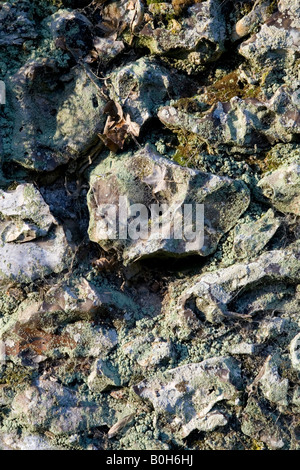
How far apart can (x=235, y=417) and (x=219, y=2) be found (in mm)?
2559

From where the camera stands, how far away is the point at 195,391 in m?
3.23

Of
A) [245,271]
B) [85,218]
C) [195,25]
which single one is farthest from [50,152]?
[245,271]

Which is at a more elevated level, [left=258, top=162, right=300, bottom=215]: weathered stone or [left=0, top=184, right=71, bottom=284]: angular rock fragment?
[left=258, top=162, right=300, bottom=215]: weathered stone

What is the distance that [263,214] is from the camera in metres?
3.41

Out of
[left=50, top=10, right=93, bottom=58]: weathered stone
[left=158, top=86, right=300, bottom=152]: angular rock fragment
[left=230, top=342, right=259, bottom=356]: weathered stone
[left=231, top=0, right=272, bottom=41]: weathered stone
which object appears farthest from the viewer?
[left=50, top=10, right=93, bottom=58]: weathered stone

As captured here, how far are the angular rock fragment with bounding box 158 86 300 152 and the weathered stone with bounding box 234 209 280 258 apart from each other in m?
0.47

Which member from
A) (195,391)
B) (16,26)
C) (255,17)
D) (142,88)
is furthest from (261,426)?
(16,26)

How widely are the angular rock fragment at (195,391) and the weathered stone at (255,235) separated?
2.13ft

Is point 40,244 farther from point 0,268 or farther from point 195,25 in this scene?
point 195,25

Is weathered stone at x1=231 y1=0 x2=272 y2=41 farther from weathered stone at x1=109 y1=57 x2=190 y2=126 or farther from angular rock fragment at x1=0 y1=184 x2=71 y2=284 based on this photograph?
angular rock fragment at x1=0 y1=184 x2=71 y2=284

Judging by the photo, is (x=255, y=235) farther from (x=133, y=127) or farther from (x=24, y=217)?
(x=24, y=217)

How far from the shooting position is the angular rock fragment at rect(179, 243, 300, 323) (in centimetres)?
327

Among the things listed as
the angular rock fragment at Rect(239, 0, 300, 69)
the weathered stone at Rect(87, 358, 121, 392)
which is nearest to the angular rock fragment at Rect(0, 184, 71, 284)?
the weathered stone at Rect(87, 358, 121, 392)

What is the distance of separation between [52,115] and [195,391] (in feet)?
6.57
